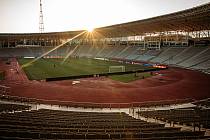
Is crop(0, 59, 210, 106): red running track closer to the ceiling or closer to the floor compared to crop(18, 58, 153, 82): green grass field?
closer to the floor

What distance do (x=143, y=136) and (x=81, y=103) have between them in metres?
18.6

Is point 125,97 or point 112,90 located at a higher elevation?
point 112,90

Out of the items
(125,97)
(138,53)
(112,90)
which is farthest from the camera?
(138,53)

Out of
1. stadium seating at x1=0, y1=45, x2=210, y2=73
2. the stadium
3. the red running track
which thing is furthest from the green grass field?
stadium seating at x1=0, y1=45, x2=210, y2=73

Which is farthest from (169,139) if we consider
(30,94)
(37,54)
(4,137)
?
(37,54)

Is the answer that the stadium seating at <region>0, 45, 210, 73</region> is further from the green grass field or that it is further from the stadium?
the green grass field

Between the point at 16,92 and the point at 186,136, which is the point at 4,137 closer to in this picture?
the point at 186,136

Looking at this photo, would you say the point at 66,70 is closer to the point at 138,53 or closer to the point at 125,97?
the point at 125,97

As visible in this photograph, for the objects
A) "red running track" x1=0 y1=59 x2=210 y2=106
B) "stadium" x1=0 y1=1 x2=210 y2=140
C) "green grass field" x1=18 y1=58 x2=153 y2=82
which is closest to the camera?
"stadium" x1=0 y1=1 x2=210 y2=140

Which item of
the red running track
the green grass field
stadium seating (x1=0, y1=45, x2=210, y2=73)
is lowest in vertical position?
A: the red running track

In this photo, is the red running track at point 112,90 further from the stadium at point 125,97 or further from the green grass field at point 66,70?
the green grass field at point 66,70

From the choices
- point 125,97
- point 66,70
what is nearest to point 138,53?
point 66,70

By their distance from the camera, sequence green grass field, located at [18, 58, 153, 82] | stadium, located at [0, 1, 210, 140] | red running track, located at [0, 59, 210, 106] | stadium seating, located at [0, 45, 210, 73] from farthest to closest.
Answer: stadium seating, located at [0, 45, 210, 73], green grass field, located at [18, 58, 153, 82], red running track, located at [0, 59, 210, 106], stadium, located at [0, 1, 210, 140]

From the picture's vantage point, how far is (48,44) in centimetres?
12812
